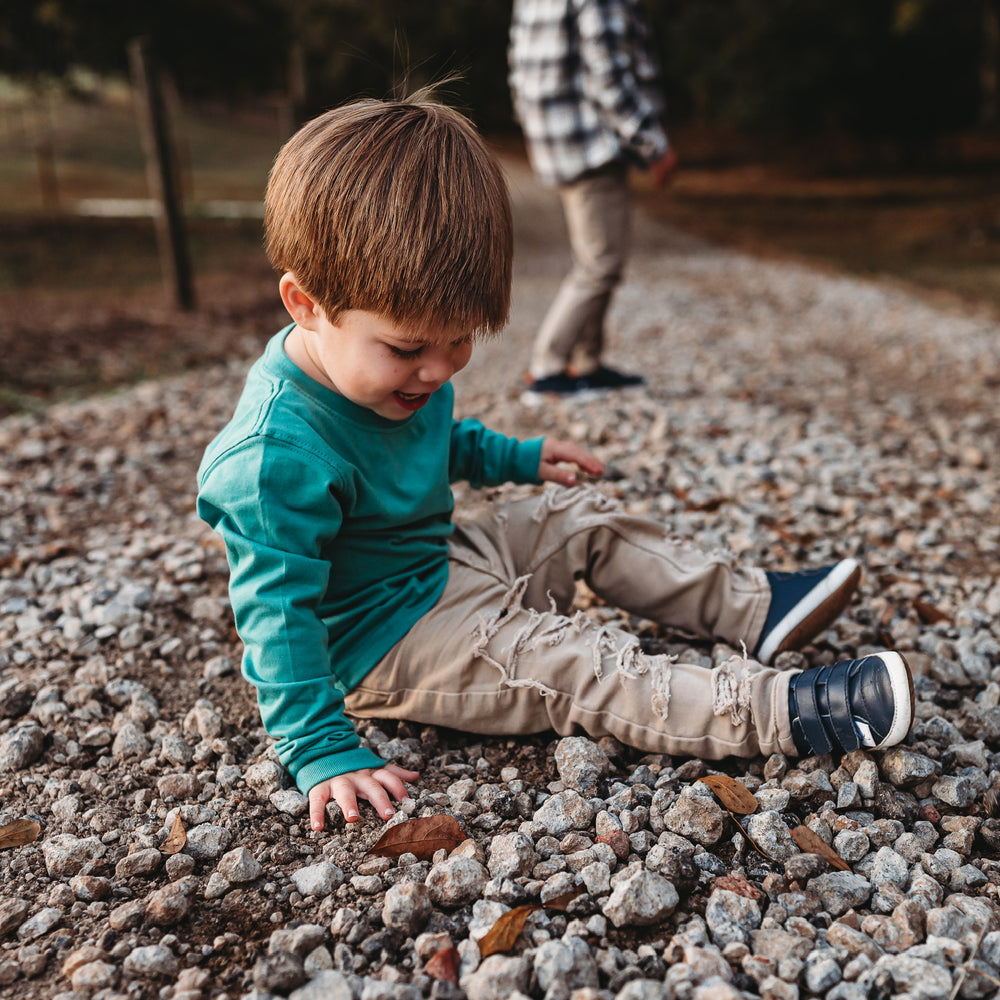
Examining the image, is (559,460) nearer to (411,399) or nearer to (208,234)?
(411,399)

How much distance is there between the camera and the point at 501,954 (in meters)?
1.61

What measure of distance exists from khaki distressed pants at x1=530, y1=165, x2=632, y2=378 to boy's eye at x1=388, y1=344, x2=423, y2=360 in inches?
124

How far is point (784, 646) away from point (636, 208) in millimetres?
17754

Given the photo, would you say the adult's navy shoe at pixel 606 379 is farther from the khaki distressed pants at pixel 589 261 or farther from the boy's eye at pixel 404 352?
the boy's eye at pixel 404 352

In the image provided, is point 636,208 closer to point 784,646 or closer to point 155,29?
point 155,29

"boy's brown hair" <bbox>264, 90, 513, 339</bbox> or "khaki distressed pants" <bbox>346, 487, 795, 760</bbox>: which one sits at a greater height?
"boy's brown hair" <bbox>264, 90, 513, 339</bbox>

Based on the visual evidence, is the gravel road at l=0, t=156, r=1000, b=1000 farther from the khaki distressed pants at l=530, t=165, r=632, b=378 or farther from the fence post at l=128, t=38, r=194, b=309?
the fence post at l=128, t=38, r=194, b=309

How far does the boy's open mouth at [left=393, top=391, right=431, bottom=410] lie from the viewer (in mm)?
2023

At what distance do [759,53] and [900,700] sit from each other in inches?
843

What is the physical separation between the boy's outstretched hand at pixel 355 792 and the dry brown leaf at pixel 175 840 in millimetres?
266

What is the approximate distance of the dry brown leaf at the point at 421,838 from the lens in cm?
187

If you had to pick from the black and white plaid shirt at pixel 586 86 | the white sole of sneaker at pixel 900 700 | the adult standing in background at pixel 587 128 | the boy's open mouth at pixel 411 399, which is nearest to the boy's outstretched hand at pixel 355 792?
the boy's open mouth at pixel 411 399

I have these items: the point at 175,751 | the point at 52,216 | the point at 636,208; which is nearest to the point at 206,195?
the point at 52,216

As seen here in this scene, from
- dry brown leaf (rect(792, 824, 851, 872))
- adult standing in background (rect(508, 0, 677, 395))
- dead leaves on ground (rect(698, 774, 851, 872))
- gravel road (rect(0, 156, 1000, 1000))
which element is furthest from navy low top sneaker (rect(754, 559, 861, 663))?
adult standing in background (rect(508, 0, 677, 395))
